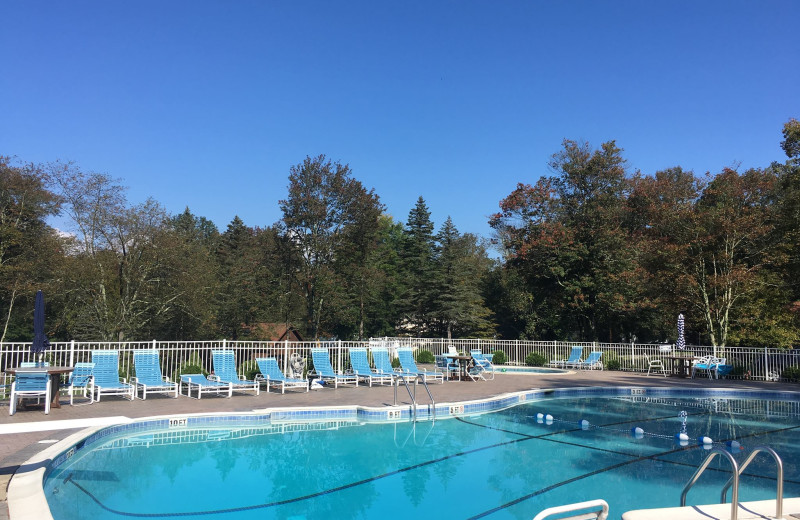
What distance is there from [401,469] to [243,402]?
5.12 m

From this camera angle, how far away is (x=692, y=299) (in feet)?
73.0

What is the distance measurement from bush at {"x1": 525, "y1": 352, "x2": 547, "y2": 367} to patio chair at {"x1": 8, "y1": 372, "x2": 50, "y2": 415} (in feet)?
57.5

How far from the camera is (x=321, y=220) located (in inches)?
1017

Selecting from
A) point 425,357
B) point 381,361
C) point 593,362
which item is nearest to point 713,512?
point 381,361

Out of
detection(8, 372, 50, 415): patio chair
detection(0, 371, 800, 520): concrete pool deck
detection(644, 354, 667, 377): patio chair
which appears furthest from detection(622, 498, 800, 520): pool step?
detection(644, 354, 667, 377): patio chair

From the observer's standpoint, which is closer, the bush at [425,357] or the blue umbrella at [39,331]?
the blue umbrella at [39,331]

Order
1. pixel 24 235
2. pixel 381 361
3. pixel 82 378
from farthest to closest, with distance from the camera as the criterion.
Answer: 1. pixel 24 235
2. pixel 381 361
3. pixel 82 378

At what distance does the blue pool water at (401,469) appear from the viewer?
5.96 m

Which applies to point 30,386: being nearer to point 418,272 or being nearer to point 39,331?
point 39,331

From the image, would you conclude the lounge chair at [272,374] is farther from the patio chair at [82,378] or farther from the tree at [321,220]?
the tree at [321,220]

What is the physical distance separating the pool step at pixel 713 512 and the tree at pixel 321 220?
22.2 meters

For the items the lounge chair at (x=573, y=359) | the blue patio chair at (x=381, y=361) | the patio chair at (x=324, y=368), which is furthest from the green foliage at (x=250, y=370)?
the lounge chair at (x=573, y=359)

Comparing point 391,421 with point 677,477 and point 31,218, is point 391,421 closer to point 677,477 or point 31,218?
point 677,477

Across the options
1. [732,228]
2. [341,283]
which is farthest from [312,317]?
[732,228]
